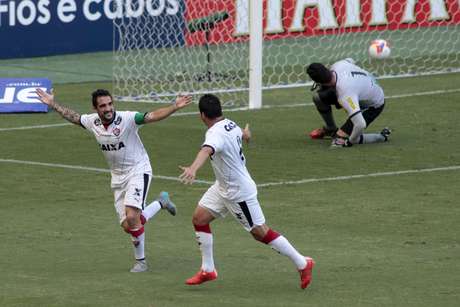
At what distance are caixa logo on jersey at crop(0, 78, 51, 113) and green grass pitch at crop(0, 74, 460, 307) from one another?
51 cm

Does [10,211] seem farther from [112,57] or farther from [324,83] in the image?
[112,57]

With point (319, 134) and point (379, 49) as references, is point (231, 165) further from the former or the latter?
point (379, 49)

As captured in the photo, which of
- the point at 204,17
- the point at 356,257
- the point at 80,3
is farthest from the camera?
the point at 80,3

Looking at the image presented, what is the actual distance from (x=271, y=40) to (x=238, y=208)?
55.7 ft

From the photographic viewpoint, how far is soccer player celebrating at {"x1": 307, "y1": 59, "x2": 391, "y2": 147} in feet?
64.3

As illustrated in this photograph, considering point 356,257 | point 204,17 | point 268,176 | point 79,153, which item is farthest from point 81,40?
point 356,257

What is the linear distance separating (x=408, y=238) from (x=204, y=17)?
538 inches

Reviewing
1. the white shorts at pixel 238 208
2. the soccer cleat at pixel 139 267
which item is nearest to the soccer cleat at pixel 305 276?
the white shorts at pixel 238 208

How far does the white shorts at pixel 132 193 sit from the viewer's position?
42.6 ft

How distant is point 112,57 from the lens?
2977 cm

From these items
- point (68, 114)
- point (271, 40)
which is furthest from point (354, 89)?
point (271, 40)

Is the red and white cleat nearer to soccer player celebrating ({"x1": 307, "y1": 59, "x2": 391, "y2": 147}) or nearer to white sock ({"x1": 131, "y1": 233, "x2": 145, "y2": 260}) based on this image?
soccer player celebrating ({"x1": 307, "y1": 59, "x2": 391, "y2": 147})

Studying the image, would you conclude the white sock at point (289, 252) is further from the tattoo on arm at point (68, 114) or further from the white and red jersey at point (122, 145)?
the tattoo on arm at point (68, 114)

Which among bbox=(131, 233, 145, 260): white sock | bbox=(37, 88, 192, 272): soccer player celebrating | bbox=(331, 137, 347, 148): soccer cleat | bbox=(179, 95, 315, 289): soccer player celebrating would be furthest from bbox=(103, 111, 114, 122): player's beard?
bbox=(331, 137, 347, 148): soccer cleat
